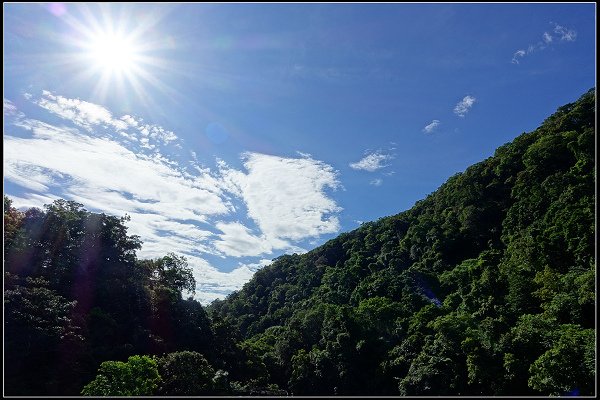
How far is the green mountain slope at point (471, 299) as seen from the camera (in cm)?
2547

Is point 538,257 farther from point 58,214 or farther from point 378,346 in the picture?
point 58,214

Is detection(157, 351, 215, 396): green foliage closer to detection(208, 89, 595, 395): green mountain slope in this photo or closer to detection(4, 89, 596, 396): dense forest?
detection(4, 89, 596, 396): dense forest

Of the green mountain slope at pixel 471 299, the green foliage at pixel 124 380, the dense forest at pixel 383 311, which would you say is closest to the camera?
the green foliage at pixel 124 380

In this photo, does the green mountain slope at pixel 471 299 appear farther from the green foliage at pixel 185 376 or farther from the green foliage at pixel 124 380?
the green foliage at pixel 124 380

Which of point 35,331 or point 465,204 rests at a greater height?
point 465,204

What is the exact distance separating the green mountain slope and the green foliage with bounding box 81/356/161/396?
1448cm

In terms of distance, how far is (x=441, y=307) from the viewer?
131 ft

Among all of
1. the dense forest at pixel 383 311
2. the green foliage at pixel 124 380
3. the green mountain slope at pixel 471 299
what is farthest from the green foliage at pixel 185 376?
the green mountain slope at pixel 471 299

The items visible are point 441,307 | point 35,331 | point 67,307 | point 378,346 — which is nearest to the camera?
point 35,331

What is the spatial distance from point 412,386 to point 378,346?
8.49 meters

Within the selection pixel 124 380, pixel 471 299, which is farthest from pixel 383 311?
pixel 124 380

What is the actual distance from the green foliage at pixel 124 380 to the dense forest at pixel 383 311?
7 centimetres

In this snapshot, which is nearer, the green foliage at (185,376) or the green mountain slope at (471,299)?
the green foliage at (185,376)

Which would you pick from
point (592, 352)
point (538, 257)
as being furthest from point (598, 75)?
point (538, 257)
